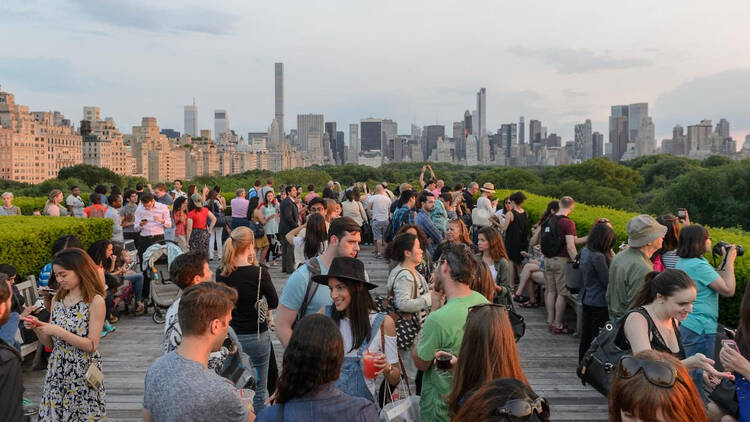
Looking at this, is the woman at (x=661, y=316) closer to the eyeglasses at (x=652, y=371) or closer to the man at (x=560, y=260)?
the eyeglasses at (x=652, y=371)

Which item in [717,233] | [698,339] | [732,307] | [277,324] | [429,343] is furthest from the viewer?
[717,233]

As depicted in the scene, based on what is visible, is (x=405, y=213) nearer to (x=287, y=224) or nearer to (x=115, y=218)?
(x=287, y=224)

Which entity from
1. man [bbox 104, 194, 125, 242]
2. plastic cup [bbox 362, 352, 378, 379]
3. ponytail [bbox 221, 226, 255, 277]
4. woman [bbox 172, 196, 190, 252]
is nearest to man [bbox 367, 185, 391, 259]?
woman [bbox 172, 196, 190, 252]

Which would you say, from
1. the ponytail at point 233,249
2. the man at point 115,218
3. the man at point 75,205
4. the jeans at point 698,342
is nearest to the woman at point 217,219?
the man at point 115,218

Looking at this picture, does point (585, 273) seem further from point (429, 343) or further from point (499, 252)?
point (429, 343)

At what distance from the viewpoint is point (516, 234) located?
9836 millimetres

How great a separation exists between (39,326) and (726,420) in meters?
4.34

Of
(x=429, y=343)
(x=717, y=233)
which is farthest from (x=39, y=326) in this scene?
(x=717, y=233)

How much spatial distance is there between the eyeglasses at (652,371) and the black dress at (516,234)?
761 centimetres

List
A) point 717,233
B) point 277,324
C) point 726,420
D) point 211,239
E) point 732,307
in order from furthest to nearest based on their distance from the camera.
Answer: point 211,239 → point 717,233 → point 732,307 → point 277,324 → point 726,420

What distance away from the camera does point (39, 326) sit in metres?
4.14

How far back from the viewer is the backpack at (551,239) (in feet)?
26.4

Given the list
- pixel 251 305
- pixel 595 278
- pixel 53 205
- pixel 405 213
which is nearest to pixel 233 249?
pixel 251 305

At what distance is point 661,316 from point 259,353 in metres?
2.98
